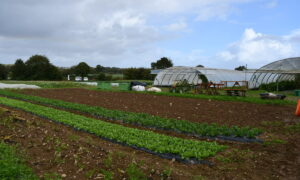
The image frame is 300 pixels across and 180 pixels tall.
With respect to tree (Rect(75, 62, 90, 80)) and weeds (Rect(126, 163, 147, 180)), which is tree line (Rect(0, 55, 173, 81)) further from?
weeds (Rect(126, 163, 147, 180))

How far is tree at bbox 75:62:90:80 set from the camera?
6938cm

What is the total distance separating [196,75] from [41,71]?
51.9 meters

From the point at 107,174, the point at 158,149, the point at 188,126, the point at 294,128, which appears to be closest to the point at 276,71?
the point at 294,128

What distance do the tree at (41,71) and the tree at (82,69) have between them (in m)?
5.01

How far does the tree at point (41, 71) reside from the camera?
6793cm

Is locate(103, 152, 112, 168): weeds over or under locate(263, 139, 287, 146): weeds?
under

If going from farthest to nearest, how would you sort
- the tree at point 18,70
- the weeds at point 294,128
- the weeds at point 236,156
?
the tree at point 18,70 → the weeds at point 294,128 → the weeds at point 236,156

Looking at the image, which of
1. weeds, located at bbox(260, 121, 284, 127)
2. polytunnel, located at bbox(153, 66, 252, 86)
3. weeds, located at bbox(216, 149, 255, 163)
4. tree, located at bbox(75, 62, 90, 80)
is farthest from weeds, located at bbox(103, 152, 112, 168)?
tree, located at bbox(75, 62, 90, 80)

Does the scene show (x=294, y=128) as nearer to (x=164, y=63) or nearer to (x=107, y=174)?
(x=107, y=174)

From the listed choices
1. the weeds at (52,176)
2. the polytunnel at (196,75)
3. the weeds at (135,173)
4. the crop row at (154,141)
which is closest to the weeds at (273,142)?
the crop row at (154,141)

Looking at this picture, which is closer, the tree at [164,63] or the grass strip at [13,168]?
the grass strip at [13,168]

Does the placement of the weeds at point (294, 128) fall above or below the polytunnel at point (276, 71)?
below

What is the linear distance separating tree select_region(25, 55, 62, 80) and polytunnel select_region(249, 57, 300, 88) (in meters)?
54.3

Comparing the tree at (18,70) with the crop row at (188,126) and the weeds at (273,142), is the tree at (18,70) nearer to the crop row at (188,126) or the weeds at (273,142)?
the crop row at (188,126)
